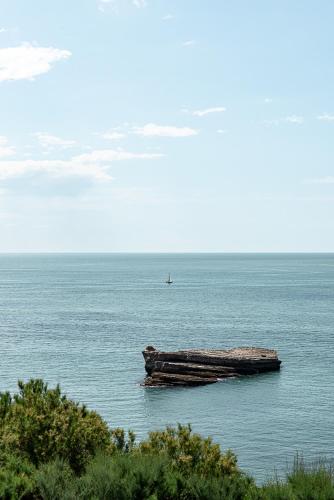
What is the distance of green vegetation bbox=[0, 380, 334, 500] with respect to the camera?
23750 mm

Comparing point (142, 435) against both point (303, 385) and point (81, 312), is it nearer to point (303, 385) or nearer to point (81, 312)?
point (303, 385)

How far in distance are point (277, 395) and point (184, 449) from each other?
4962cm

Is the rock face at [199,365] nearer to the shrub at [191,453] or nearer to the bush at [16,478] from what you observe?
the shrub at [191,453]

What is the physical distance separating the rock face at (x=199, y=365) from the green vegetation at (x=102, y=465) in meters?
49.5

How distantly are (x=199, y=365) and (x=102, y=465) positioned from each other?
60643 millimetres

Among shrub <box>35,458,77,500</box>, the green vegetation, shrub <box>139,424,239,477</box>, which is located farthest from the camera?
shrub <box>139,424,239,477</box>

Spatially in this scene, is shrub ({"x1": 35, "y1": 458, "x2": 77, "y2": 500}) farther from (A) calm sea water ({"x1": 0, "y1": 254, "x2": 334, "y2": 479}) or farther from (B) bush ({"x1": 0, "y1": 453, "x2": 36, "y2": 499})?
(A) calm sea water ({"x1": 0, "y1": 254, "x2": 334, "y2": 479})

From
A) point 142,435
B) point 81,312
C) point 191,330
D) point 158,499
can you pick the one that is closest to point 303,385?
point 142,435

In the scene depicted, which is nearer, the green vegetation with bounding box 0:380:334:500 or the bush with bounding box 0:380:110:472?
the green vegetation with bounding box 0:380:334:500

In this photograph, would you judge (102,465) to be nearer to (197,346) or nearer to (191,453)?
(191,453)

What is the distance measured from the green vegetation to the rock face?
49.5 meters

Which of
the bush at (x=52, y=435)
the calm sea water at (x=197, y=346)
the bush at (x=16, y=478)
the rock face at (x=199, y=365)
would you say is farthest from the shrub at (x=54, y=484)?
the rock face at (x=199, y=365)

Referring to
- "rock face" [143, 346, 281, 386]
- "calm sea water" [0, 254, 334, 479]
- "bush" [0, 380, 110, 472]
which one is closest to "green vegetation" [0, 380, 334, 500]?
"bush" [0, 380, 110, 472]

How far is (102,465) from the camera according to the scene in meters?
24.5
